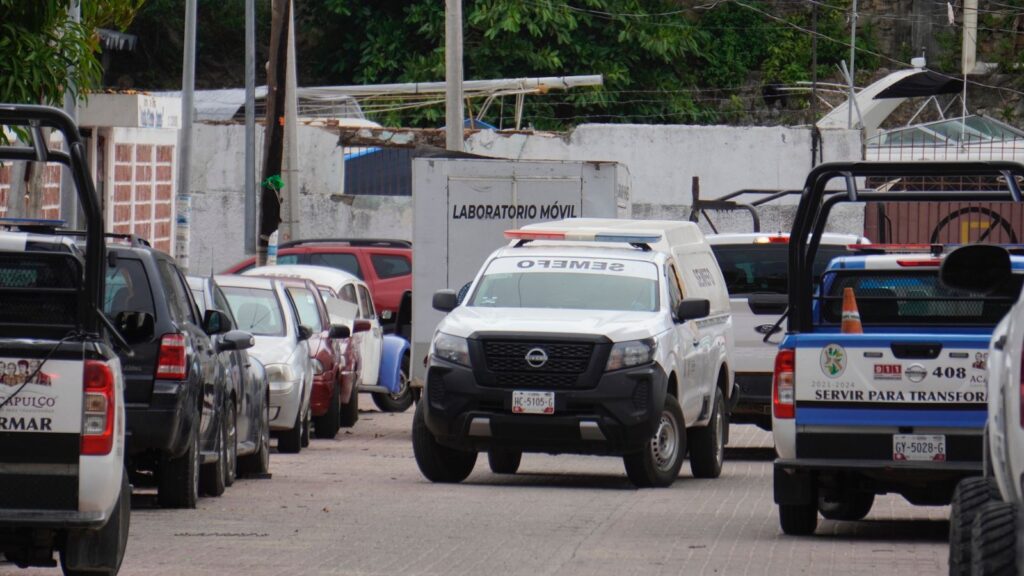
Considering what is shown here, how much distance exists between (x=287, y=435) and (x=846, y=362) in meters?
8.25

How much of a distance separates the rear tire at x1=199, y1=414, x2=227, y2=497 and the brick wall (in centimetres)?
1583

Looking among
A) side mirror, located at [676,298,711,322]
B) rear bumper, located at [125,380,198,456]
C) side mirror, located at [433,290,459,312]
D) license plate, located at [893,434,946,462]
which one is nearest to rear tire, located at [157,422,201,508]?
rear bumper, located at [125,380,198,456]

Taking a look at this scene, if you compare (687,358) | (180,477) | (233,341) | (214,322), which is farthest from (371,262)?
(180,477)

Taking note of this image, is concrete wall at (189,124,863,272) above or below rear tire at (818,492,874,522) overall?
above

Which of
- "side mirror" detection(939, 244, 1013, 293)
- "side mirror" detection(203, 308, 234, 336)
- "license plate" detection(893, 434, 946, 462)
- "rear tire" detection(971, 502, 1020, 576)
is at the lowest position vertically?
"license plate" detection(893, 434, 946, 462)

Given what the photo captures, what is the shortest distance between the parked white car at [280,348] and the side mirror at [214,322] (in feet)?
13.1

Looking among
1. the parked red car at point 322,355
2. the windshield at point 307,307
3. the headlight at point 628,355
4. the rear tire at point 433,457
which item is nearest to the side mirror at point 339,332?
the parked red car at point 322,355

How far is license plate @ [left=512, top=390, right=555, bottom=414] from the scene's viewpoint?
15047mm

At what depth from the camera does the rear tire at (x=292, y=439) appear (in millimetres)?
18406

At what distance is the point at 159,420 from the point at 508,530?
235 cm

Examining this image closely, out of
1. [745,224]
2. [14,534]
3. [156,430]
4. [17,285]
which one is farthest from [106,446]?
[745,224]

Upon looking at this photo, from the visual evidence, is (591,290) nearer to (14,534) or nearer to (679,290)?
(679,290)

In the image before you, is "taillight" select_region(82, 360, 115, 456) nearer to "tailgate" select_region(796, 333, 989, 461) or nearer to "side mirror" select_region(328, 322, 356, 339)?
"tailgate" select_region(796, 333, 989, 461)

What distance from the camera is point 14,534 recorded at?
863cm
